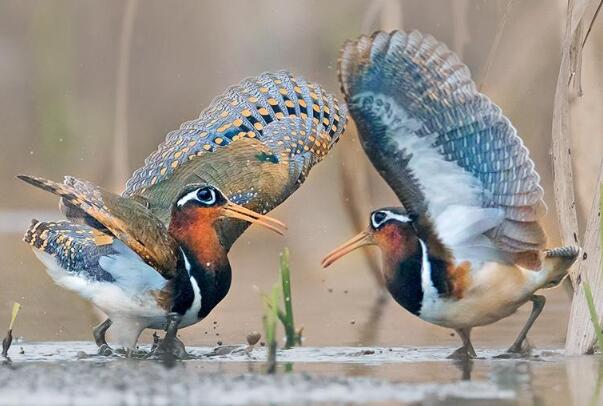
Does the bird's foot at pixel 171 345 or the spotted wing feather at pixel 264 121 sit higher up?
the spotted wing feather at pixel 264 121

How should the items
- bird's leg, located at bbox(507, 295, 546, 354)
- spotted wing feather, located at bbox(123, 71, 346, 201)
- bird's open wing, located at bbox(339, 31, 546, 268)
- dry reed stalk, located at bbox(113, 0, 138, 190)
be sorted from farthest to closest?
dry reed stalk, located at bbox(113, 0, 138, 190), spotted wing feather, located at bbox(123, 71, 346, 201), bird's leg, located at bbox(507, 295, 546, 354), bird's open wing, located at bbox(339, 31, 546, 268)

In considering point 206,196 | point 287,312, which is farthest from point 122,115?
point 287,312

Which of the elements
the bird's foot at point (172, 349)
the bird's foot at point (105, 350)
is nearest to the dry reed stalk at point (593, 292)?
the bird's foot at point (172, 349)

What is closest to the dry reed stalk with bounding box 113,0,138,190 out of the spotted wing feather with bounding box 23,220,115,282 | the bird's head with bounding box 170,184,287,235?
the spotted wing feather with bounding box 23,220,115,282

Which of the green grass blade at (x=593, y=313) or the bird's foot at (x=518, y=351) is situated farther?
the bird's foot at (x=518, y=351)

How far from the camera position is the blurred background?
10.8 m

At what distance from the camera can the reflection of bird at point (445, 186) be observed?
8656 millimetres

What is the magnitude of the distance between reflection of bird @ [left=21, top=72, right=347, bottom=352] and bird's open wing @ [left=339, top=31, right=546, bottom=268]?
51.8 inches

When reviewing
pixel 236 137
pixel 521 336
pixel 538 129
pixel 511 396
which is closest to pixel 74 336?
pixel 236 137

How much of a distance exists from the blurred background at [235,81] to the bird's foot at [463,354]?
0.83m

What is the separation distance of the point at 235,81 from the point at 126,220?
4709 millimetres

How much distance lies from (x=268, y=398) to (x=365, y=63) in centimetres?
156

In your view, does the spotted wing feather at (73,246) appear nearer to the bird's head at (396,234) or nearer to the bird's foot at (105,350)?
the bird's foot at (105,350)

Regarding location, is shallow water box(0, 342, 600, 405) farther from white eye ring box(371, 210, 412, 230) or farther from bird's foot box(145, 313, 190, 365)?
white eye ring box(371, 210, 412, 230)
